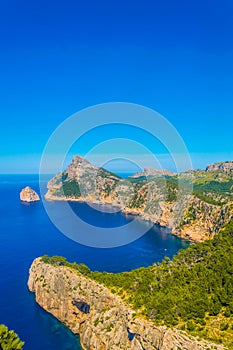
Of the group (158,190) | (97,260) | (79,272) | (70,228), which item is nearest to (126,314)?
(79,272)

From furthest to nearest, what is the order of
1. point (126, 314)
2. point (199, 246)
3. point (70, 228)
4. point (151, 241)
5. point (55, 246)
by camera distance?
point (70, 228)
point (151, 241)
point (55, 246)
point (199, 246)
point (126, 314)

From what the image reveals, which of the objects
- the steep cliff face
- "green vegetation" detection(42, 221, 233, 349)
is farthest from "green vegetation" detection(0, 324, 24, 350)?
"green vegetation" detection(42, 221, 233, 349)

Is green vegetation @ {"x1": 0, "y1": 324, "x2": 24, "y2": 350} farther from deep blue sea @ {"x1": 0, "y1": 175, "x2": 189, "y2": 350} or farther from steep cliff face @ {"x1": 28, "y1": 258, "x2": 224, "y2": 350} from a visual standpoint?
deep blue sea @ {"x1": 0, "y1": 175, "x2": 189, "y2": 350}

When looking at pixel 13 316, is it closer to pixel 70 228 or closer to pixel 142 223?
pixel 70 228

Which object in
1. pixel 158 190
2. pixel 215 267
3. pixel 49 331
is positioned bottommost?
pixel 49 331

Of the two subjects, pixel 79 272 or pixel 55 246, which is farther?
pixel 55 246

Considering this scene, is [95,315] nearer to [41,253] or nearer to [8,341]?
[8,341]

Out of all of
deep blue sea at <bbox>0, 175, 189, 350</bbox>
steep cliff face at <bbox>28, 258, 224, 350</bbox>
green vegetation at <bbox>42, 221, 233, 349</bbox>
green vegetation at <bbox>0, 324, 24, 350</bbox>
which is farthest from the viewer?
deep blue sea at <bbox>0, 175, 189, 350</bbox>

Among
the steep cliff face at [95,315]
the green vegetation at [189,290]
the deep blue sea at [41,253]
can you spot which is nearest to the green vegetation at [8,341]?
the steep cliff face at [95,315]
